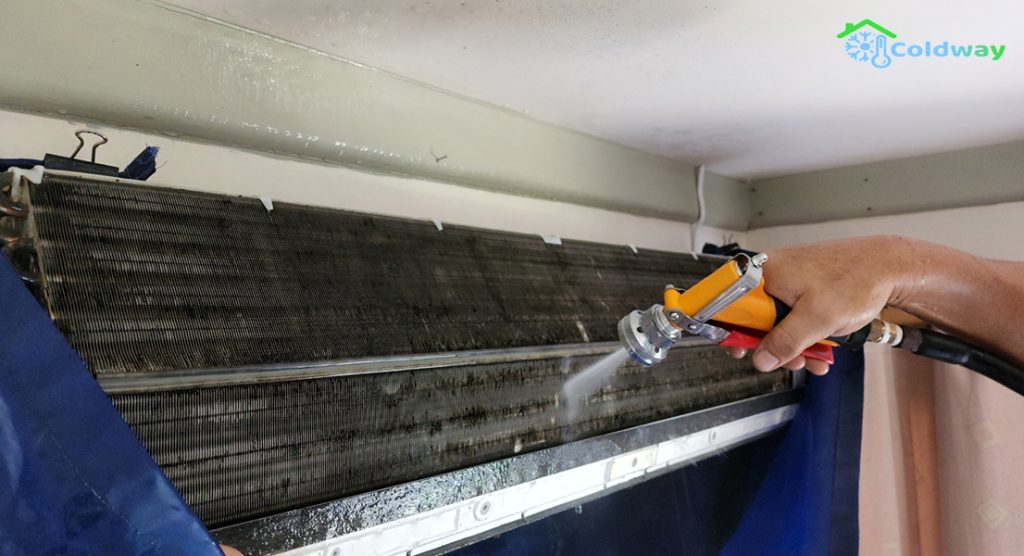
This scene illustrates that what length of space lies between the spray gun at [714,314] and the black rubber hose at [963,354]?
1.13 ft

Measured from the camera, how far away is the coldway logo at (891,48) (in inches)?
41.6

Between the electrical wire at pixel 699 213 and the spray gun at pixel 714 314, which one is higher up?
the electrical wire at pixel 699 213

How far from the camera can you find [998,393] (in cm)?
159

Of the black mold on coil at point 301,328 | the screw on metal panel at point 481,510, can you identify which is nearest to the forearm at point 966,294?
the black mold on coil at point 301,328

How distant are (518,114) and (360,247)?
676 mm

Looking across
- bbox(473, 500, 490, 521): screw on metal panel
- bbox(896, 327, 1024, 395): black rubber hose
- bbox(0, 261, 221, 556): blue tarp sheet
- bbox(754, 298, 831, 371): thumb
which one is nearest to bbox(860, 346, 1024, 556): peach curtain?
bbox(896, 327, 1024, 395): black rubber hose

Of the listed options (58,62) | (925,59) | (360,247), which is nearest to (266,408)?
(360,247)

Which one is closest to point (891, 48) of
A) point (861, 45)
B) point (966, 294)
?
point (861, 45)

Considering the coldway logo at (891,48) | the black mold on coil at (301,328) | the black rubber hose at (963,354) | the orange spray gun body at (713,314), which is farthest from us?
the black rubber hose at (963,354)

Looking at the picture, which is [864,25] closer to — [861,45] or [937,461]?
[861,45]

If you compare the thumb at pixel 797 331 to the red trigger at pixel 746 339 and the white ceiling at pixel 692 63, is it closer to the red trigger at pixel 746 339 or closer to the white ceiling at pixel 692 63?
the red trigger at pixel 746 339

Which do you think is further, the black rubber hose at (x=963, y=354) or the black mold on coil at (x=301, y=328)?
the black rubber hose at (x=963, y=354)

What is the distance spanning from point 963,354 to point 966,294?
0.13m

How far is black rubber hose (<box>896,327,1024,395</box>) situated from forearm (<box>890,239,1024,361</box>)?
0.02 m
